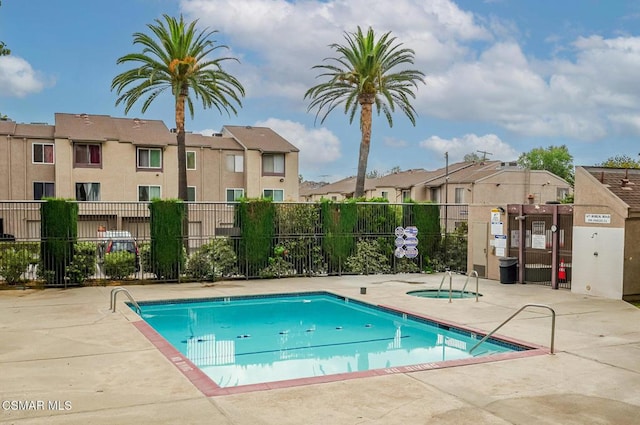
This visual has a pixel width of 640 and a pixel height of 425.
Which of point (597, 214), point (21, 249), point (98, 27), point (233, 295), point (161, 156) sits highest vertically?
point (98, 27)

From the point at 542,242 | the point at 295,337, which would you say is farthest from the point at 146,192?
the point at 295,337

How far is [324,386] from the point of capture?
757 cm

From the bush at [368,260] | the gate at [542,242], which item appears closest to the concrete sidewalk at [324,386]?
the gate at [542,242]

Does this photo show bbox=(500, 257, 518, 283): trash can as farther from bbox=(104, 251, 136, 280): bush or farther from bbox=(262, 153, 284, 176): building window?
bbox=(262, 153, 284, 176): building window

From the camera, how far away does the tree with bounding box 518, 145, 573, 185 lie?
77.8m

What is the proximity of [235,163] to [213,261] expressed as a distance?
867 inches

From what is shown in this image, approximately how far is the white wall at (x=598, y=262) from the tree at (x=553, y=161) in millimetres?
64464

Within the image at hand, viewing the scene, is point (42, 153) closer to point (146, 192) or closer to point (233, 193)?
point (146, 192)

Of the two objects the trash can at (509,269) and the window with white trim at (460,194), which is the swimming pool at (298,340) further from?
the window with white trim at (460,194)

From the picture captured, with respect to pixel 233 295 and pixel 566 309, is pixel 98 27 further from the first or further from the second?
pixel 566 309

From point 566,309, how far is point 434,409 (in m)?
8.70

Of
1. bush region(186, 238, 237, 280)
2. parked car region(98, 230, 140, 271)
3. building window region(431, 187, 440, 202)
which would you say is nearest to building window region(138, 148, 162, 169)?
parked car region(98, 230, 140, 271)

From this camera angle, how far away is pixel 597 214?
16.3 meters

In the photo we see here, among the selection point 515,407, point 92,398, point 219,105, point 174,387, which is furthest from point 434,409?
point 219,105
